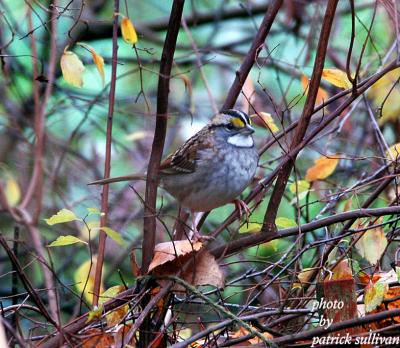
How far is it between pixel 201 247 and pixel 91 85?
3.15 m

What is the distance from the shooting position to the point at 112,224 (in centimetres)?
384

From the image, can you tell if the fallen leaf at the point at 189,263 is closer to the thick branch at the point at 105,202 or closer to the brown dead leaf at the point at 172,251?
the brown dead leaf at the point at 172,251

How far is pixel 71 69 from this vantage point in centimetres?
227

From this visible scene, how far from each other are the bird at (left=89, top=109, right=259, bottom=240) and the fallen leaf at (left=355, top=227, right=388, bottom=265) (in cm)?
63

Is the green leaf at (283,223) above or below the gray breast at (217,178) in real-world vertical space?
below

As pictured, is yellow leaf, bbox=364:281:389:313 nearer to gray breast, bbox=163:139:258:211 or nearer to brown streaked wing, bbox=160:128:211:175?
gray breast, bbox=163:139:258:211

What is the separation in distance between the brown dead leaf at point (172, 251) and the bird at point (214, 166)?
65 cm

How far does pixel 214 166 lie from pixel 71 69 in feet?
2.48

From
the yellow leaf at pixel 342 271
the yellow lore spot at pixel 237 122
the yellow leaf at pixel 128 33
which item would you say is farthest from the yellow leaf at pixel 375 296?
the yellow lore spot at pixel 237 122

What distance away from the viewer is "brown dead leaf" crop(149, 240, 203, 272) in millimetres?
1960

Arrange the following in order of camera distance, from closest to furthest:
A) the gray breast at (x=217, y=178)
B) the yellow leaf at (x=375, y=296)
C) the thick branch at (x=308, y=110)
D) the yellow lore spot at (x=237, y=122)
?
the yellow leaf at (x=375, y=296)
the thick branch at (x=308, y=110)
the gray breast at (x=217, y=178)
the yellow lore spot at (x=237, y=122)

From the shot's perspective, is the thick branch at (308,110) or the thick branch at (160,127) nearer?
the thick branch at (160,127)

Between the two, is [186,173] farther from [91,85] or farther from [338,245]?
[91,85]

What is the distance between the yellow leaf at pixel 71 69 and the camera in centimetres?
226
